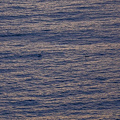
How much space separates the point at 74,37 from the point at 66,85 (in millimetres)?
1084

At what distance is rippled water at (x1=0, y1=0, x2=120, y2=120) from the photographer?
3.35 m

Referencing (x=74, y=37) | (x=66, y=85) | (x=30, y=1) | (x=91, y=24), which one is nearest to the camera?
(x=66, y=85)

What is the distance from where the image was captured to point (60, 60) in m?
4.09

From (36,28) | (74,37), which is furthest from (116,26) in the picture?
(36,28)

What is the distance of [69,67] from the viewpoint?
156 inches

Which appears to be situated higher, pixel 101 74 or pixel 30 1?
pixel 30 1

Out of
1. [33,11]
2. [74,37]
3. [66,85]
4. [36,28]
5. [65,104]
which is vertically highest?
[33,11]

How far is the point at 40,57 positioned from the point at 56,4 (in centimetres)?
165

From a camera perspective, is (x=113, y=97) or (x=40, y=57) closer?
(x=113, y=97)

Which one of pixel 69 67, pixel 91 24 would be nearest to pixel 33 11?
pixel 91 24

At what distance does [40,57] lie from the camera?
416 cm

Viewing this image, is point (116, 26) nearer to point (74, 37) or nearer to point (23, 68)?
point (74, 37)

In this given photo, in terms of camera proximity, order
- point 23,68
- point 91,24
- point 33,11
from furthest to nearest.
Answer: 1. point 33,11
2. point 91,24
3. point 23,68

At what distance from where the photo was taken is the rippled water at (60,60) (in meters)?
3.35
